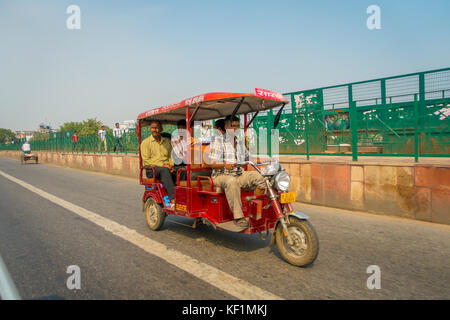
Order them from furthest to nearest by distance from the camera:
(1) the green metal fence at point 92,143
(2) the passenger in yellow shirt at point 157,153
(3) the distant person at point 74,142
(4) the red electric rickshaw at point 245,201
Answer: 1. (3) the distant person at point 74,142
2. (1) the green metal fence at point 92,143
3. (2) the passenger in yellow shirt at point 157,153
4. (4) the red electric rickshaw at point 245,201

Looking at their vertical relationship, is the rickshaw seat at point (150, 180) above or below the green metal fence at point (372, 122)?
below

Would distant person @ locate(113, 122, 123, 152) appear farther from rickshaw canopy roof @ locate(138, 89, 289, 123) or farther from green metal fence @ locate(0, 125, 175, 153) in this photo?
rickshaw canopy roof @ locate(138, 89, 289, 123)

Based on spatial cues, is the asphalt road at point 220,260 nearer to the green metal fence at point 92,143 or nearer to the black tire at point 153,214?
the black tire at point 153,214

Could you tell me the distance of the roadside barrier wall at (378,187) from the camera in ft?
18.0

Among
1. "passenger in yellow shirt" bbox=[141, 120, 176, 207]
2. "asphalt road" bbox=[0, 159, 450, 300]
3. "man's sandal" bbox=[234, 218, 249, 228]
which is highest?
"passenger in yellow shirt" bbox=[141, 120, 176, 207]

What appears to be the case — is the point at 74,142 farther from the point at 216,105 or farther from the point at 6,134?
the point at 6,134

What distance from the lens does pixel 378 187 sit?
626 cm

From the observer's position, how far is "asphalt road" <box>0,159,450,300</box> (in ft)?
10.0

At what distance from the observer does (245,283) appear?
318 centimetres

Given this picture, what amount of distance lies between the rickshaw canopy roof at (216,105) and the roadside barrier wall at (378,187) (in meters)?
2.81

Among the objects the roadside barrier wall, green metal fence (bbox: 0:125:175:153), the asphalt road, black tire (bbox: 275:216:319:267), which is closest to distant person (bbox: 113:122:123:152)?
green metal fence (bbox: 0:125:175:153)

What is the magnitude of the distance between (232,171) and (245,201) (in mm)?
469

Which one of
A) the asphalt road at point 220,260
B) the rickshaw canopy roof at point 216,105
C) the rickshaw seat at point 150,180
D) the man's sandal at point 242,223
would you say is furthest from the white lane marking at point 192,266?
the rickshaw canopy roof at point 216,105

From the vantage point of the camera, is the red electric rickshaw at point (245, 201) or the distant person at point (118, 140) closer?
the red electric rickshaw at point (245, 201)
